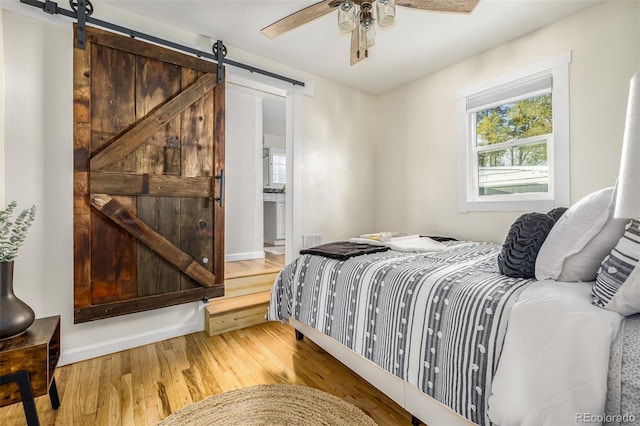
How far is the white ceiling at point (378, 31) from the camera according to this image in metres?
2.16

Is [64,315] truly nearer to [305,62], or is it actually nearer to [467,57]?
[305,62]

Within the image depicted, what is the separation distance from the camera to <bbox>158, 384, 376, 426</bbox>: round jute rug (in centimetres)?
143

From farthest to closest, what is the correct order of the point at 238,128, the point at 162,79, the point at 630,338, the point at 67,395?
1. the point at 238,128
2. the point at 162,79
3. the point at 67,395
4. the point at 630,338

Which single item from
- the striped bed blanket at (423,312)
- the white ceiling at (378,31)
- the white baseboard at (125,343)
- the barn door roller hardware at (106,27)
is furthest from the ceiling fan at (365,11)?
the white baseboard at (125,343)

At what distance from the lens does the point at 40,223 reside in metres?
1.93

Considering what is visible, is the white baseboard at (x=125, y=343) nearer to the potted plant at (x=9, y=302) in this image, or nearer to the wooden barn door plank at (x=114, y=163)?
the wooden barn door plank at (x=114, y=163)

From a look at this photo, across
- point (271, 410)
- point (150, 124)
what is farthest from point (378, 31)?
point (271, 410)

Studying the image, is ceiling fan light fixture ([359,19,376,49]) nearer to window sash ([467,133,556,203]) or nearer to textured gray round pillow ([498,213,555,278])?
textured gray round pillow ([498,213,555,278])

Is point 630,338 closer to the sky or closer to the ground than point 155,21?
closer to the ground

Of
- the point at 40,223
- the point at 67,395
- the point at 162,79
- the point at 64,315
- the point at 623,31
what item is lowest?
the point at 67,395

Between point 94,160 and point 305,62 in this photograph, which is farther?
point 305,62

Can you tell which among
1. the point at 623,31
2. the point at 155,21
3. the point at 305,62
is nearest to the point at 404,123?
the point at 305,62

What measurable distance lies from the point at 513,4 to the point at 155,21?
267cm

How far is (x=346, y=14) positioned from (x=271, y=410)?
205 centimetres
